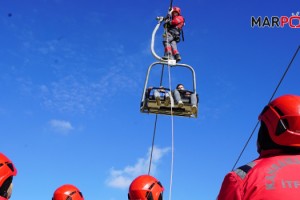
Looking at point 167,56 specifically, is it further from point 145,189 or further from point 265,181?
point 265,181

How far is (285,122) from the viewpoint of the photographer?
2.42m

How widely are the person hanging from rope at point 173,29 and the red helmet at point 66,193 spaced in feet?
19.1

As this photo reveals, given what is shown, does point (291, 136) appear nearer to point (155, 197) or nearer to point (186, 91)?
point (155, 197)

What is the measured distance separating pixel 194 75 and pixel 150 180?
509 centimetres

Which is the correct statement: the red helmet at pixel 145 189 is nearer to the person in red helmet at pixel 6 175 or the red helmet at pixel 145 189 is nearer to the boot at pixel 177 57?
the person in red helmet at pixel 6 175

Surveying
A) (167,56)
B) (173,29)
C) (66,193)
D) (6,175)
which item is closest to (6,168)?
(6,175)

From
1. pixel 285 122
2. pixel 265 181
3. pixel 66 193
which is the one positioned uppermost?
pixel 66 193

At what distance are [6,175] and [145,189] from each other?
98.2 inches

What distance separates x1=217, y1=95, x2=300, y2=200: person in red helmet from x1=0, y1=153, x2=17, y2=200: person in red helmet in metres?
2.36

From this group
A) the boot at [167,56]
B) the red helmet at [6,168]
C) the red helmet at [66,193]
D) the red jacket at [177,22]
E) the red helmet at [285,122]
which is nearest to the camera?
the red helmet at [285,122]

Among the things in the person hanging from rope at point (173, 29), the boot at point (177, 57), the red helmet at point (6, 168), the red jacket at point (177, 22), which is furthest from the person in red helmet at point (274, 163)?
the red jacket at point (177, 22)

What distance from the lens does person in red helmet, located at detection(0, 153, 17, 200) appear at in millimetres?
4070

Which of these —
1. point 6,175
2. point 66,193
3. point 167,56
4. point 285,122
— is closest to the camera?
point 285,122

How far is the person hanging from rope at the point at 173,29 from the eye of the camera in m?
12.7
